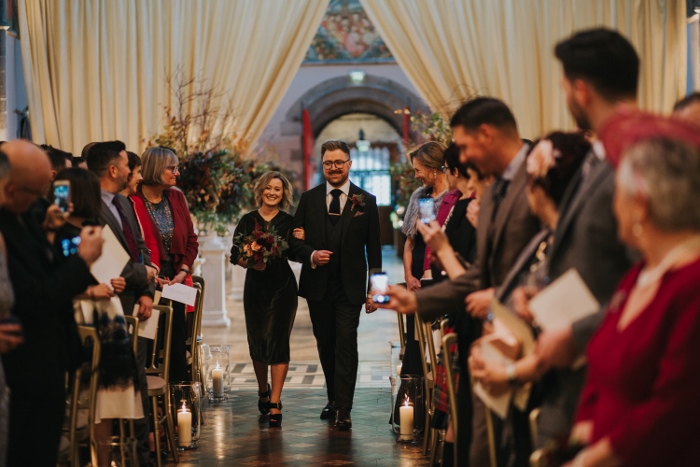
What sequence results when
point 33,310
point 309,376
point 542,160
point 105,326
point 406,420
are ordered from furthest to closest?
1. point 309,376
2. point 406,420
3. point 105,326
4. point 33,310
5. point 542,160

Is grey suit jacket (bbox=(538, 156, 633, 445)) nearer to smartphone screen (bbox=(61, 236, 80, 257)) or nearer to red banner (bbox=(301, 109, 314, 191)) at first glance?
smartphone screen (bbox=(61, 236, 80, 257))

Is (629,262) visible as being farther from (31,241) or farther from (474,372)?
(31,241)

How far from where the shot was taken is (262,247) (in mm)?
6672

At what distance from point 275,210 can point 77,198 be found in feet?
8.62

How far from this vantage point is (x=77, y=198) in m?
4.42

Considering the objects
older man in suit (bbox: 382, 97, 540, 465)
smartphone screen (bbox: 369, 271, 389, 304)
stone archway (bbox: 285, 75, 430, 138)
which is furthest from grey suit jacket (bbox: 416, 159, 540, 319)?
stone archway (bbox: 285, 75, 430, 138)

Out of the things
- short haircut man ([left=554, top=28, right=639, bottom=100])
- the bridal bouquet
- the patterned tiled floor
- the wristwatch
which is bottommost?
the patterned tiled floor

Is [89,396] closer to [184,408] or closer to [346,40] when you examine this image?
[184,408]

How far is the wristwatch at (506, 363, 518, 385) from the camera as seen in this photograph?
266cm

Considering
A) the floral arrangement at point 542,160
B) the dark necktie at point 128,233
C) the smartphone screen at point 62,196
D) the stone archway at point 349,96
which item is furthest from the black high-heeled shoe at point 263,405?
the stone archway at point 349,96

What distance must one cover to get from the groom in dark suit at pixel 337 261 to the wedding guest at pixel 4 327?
3.42 metres

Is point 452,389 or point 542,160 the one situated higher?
point 542,160

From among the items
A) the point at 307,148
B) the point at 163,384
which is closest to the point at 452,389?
the point at 163,384

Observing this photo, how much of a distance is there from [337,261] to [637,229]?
4707 mm
